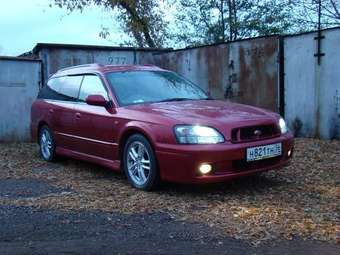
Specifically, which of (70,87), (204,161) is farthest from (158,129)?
(70,87)

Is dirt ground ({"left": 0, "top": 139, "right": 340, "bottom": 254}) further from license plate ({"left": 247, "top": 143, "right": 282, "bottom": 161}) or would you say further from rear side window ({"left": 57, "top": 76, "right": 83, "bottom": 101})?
rear side window ({"left": 57, "top": 76, "right": 83, "bottom": 101})

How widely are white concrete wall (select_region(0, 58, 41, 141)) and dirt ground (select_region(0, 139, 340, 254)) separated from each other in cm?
477

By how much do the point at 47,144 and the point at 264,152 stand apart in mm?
4088

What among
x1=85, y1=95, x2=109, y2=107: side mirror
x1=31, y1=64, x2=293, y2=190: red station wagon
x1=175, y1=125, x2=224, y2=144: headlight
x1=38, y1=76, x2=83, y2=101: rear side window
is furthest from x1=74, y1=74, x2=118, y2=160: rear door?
x1=175, y1=125, x2=224, y2=144: headlight

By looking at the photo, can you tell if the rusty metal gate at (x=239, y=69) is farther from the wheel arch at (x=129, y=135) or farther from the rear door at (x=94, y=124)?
the wheel arch at (x=129, y=135)

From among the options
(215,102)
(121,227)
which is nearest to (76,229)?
(121,227)

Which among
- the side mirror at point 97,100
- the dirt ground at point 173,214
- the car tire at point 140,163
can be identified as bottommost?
the dirt ground at point 173,214

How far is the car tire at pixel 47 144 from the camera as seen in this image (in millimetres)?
8936

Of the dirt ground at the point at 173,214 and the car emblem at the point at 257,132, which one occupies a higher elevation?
the car emblem at the point at 257,132

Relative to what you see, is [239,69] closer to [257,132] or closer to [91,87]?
[91,87]

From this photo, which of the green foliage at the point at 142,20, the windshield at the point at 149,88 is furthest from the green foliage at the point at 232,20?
the windshield at the point at 149,88

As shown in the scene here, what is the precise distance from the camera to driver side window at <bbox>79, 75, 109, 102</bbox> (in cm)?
757

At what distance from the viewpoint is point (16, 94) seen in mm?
12734

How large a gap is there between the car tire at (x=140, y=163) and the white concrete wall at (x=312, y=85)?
4.73 meters
